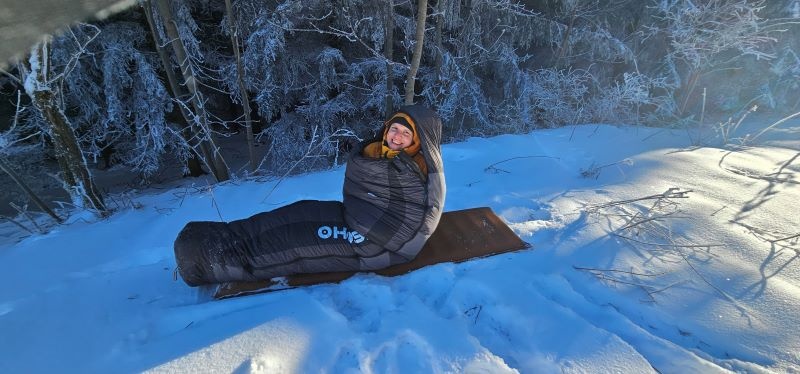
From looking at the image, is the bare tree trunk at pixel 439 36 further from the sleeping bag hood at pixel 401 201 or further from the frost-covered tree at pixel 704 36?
the sleeping bag hood at pixel 401 201

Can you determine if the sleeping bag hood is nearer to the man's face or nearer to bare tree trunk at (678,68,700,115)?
the man's face

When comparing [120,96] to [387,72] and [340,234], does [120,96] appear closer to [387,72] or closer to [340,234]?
[387,72]

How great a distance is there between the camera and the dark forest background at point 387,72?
668cm

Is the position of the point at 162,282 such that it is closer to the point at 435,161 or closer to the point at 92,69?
the point at 435,161

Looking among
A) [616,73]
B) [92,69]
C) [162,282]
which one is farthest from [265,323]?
[616,73]

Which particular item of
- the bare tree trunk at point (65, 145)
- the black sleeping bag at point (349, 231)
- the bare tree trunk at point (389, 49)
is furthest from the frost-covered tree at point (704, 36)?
the bare tree trunk at point (65, 145)

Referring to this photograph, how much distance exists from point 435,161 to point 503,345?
1110mm

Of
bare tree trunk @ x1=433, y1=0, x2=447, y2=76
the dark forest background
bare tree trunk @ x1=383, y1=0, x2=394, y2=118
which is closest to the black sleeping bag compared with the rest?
the dark forest background

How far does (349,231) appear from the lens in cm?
224

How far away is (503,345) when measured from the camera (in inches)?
67.7

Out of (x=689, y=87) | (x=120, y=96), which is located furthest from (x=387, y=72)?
(x=689, y=87)

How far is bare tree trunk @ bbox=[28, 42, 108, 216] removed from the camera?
377 cm

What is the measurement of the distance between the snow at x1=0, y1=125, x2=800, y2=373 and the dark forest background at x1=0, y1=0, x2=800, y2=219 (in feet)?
13.3

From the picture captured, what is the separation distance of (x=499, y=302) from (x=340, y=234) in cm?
102
